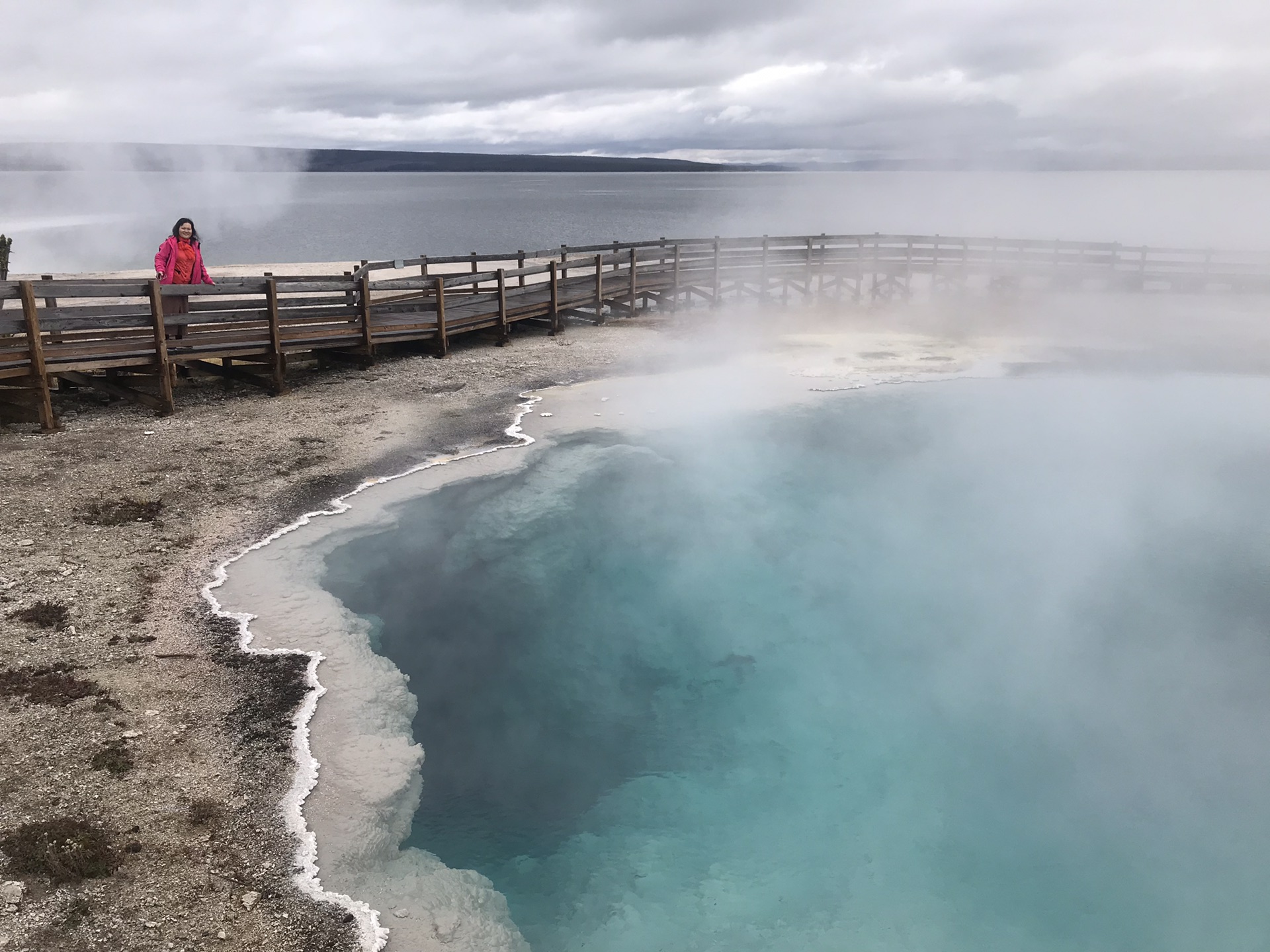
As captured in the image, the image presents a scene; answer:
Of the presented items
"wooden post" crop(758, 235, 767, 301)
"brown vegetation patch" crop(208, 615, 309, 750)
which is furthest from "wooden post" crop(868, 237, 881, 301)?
"brown vegetation patch" crop(208, 615, 309, 750)

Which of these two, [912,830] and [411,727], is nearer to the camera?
[912,830]

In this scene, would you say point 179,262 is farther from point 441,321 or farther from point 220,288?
point 441,321

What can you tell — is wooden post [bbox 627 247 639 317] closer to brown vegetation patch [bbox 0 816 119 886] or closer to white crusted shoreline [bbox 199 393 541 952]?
white crusted shoreline [bbox 199 393 541 952]

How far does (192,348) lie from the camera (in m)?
13.2

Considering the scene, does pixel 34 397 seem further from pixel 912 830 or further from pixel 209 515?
pixel 912 830

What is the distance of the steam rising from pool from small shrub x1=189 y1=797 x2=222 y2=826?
114 centimetres

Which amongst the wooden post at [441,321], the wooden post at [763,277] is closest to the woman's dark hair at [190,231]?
the wooden post at [441,321]

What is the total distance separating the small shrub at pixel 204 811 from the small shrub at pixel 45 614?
2585 millimetres

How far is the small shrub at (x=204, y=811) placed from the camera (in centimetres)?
527

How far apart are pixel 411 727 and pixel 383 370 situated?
10.1 meters

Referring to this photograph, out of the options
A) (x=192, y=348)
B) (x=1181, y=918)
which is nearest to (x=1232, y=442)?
(x=1181, y=918)

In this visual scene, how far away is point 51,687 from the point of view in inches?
251

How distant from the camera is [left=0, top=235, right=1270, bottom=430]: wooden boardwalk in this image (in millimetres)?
12000

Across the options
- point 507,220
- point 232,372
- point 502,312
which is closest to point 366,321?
point 232,372
